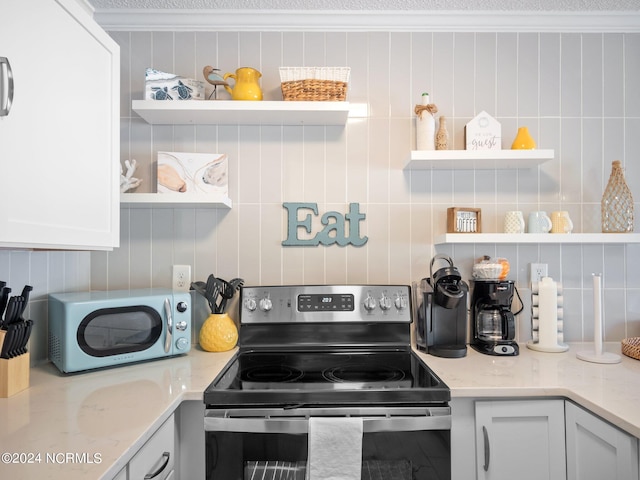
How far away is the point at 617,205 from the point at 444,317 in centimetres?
93

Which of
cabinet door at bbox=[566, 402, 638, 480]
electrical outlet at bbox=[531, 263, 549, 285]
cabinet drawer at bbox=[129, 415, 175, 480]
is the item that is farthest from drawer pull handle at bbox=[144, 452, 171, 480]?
electrical outlet at bbox=[531, 263, 549, 285]

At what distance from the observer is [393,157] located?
1.92 m

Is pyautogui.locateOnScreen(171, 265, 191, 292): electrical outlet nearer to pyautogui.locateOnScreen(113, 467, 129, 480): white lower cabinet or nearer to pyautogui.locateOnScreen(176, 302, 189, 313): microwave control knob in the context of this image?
pyautogui.locateOnScreen(176, 302, 189, 313): microwave control knob

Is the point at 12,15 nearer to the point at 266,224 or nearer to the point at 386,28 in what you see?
the point at 266,224

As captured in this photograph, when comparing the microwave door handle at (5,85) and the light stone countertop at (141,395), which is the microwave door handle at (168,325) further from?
the microwave door handle at (5,85)

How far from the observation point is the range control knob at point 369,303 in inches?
68.1

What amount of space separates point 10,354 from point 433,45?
202cm

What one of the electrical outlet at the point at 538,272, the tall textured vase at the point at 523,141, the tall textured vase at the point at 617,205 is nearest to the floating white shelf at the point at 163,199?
the tall textured vase at the point at 523,141

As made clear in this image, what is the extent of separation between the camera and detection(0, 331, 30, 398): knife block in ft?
3.83

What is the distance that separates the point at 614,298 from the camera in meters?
1.89

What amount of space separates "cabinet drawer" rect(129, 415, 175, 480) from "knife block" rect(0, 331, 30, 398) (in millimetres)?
472

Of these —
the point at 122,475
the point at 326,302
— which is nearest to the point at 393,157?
the point at 326,302

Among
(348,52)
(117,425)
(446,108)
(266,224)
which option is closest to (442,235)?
(446,108)

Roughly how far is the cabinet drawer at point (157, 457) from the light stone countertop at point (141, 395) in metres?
0.05
